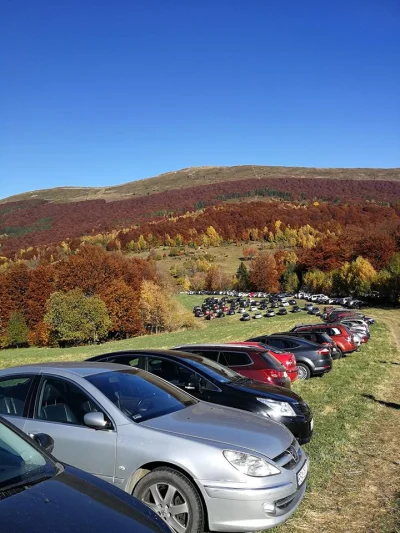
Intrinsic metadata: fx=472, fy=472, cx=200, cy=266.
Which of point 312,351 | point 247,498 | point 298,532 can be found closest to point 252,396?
point 298,532

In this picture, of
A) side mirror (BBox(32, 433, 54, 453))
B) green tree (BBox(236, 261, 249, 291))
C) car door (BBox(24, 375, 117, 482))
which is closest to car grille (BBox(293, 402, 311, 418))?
car door (BBox(24, 375, 117, 482))

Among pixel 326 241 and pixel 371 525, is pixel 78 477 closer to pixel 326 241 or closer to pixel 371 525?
pixel 371 525

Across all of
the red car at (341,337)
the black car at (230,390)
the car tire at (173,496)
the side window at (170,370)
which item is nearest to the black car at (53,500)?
the car tire at (173,496)

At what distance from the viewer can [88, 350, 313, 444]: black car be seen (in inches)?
273

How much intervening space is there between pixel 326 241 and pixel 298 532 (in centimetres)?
11277

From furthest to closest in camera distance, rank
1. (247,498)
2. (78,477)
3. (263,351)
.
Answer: (263,351), (247,498), (78,477)

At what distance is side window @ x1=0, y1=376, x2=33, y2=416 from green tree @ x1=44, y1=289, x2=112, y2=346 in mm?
55045

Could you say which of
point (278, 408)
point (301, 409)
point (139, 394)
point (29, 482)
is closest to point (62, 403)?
point (139, 394)

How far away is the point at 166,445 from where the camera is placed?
169 inches

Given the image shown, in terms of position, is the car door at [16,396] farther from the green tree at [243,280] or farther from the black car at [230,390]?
the green tree at [243,280]

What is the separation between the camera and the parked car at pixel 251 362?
962 centimetres

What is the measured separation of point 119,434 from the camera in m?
4.48

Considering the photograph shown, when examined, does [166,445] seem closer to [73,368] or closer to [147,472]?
[147,472]

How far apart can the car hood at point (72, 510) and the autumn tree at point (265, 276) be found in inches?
4745
